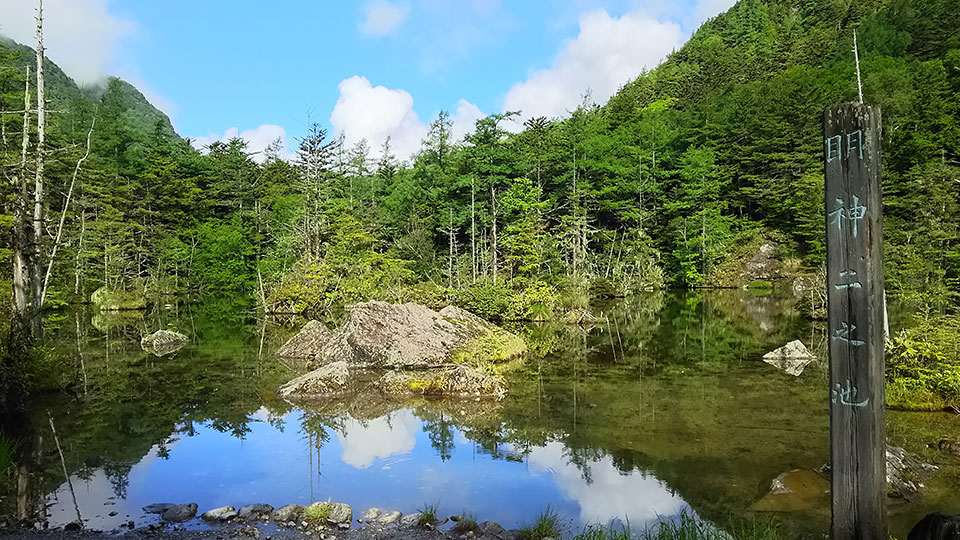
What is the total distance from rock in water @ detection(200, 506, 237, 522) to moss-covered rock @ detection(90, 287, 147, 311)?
25540 millimetres

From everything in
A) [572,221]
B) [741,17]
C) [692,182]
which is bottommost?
[572,221]

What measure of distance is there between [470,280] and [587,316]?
5487 mm

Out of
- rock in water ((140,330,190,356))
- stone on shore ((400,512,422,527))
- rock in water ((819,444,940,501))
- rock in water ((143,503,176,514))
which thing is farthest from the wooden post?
rock in water ((140,330,190,356))

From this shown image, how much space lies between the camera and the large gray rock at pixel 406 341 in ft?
39.4

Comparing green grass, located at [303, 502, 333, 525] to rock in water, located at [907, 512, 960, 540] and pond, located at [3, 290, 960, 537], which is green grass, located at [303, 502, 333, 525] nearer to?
pond, located at [3, 290, 960, 537]

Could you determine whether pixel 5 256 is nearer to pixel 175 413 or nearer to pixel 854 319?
pixel 175 413

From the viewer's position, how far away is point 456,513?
17.2 ft

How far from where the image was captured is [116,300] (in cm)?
2650

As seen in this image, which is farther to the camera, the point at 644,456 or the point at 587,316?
the point at 587,316

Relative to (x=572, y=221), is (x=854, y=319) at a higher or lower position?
lower

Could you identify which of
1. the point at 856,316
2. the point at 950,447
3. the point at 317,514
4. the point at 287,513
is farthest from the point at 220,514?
the point at 950,447

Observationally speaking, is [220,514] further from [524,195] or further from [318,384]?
[524,195]

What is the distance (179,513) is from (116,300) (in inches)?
1019

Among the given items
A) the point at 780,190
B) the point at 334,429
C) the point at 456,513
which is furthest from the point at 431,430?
the point at 780,190
